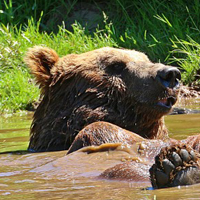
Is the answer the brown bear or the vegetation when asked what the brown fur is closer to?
the brown bear

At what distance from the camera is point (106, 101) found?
5418 mm

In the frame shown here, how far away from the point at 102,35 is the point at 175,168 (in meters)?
8.84

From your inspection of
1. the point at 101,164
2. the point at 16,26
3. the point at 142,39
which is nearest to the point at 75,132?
the point at 101,164

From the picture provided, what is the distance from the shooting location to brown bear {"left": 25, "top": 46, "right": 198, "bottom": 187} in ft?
17.2

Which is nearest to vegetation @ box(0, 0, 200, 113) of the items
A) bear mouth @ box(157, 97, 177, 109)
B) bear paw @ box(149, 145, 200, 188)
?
bear mouth @ box(157, 97, 177, 109)

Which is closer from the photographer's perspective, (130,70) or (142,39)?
(130,70)

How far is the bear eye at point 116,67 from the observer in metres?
5.62

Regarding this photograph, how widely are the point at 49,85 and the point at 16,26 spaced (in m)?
7.21

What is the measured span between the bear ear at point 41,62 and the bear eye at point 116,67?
553 millimetres

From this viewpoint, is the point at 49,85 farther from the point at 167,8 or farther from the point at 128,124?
the point at 167,8

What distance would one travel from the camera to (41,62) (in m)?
5.77

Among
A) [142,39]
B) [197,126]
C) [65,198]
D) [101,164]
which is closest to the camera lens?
[65,198]

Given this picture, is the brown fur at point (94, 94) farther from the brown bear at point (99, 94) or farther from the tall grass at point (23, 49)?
the tall grass at point (23, 49)

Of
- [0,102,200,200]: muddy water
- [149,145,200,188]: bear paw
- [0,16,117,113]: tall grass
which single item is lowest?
[0,16,117,113]: tall grass
